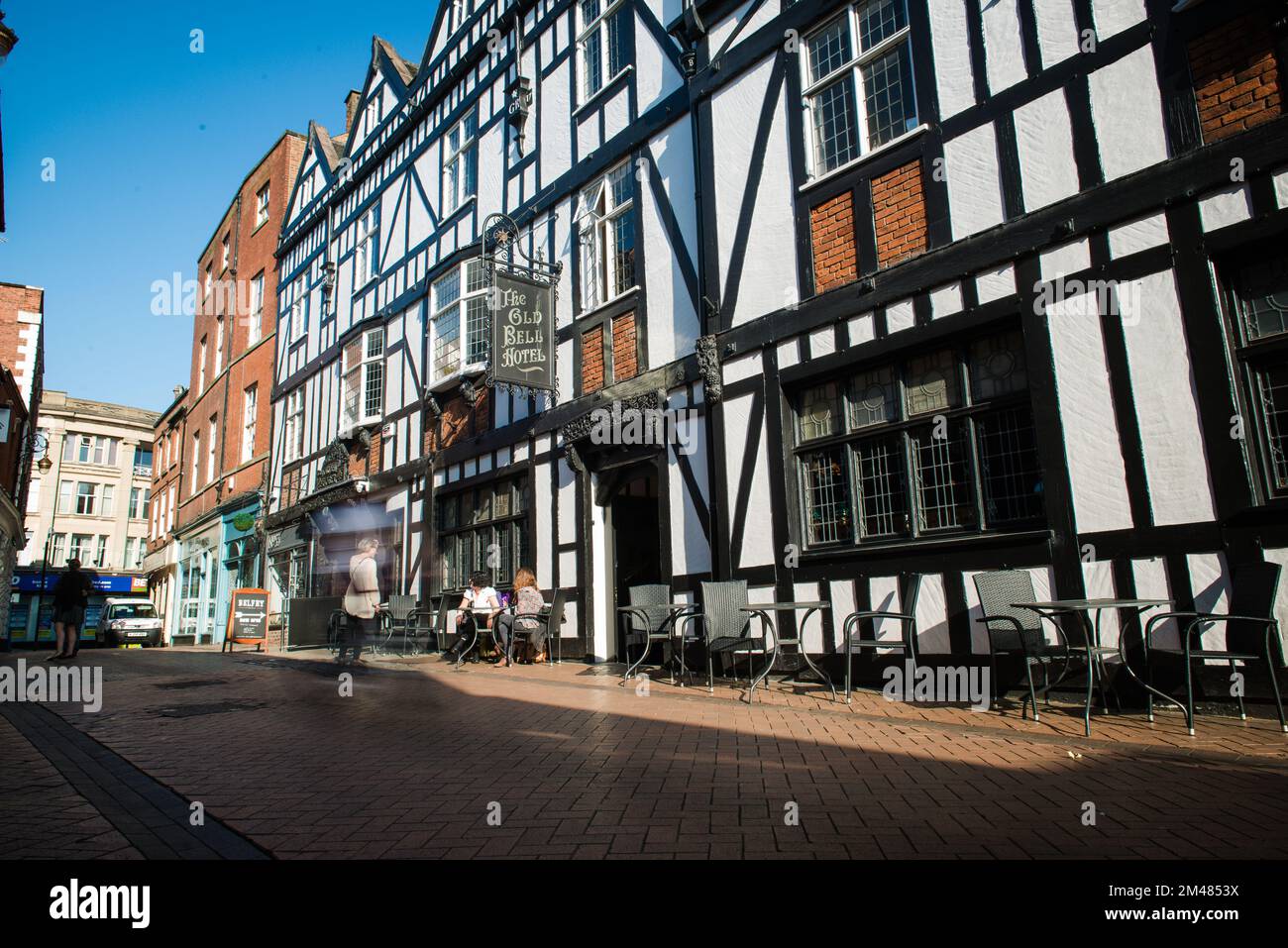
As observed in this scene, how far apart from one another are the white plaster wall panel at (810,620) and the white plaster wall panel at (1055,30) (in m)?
4.94

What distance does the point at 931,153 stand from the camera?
7.13 metres

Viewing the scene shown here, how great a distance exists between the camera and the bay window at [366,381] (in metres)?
17.0

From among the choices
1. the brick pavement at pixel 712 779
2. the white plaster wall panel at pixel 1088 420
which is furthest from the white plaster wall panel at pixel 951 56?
the brick pavement at pixel 712 779

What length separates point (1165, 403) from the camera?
18.0 ft

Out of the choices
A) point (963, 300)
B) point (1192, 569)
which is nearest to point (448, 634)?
point (963, 300)

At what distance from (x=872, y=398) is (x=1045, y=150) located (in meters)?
2.51

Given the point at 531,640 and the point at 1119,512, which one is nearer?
the point at 1119,512

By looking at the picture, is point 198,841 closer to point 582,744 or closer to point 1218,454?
point 582,744

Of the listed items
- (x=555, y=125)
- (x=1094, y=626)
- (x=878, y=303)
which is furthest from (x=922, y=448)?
(x=555, y=125)

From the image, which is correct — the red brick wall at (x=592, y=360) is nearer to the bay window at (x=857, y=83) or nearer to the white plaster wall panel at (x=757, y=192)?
the white plaster wall panel at (x=757, y=192)

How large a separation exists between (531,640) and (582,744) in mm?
6233

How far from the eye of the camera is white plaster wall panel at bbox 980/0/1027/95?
6.62 meters

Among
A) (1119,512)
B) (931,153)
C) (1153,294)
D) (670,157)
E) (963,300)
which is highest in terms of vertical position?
(670,157)

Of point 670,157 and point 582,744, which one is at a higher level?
point 670,157
